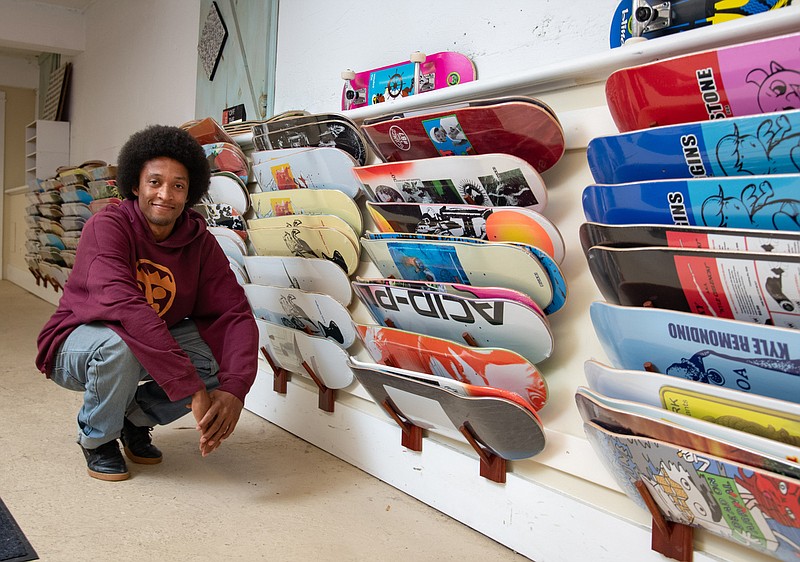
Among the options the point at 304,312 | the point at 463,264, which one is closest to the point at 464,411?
the point at 463,264

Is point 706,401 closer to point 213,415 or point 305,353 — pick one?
point 213,415

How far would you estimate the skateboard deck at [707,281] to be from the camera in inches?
38.0

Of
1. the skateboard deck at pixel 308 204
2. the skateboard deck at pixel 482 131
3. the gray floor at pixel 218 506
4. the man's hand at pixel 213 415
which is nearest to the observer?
the skateboard deck at pixel 482 131

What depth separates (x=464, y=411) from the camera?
1464 millimetres

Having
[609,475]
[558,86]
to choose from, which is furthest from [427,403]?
[558,86]

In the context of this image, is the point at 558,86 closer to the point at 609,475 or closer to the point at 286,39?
the point at 609,475

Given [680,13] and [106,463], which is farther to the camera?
[106,463]

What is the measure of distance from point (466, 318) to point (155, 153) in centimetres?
108

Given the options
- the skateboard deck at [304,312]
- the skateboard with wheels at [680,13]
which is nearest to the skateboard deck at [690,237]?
the skateboard with wheels at [680,13]

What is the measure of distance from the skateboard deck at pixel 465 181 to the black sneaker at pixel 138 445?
3.52ft

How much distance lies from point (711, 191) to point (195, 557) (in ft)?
4.05

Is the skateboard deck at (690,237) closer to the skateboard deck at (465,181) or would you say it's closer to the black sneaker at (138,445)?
the skateboard deck at (465,181)

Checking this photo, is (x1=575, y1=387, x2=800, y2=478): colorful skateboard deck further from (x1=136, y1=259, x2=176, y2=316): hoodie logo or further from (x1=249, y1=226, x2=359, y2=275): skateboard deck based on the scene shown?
(x1=136, y1=259, x2=176, y2=316): hoodie logo

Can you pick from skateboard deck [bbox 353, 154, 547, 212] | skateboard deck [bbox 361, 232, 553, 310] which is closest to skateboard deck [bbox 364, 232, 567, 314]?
skateboard deck [bbox 361, 232, 553, 310]
